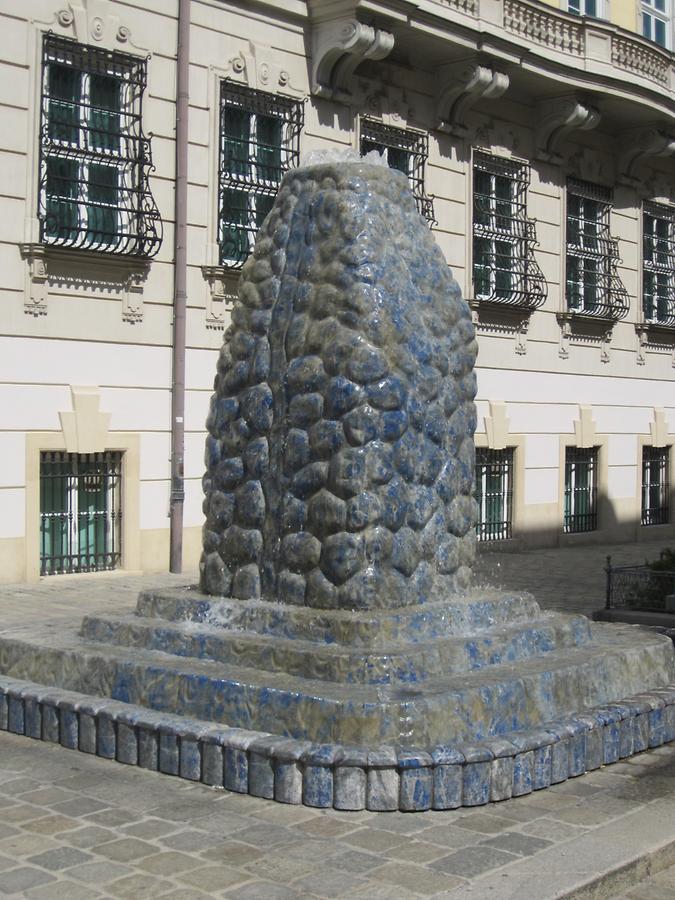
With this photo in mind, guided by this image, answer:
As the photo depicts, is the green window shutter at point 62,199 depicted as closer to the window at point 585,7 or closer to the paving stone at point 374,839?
the paving stone at point 374,839

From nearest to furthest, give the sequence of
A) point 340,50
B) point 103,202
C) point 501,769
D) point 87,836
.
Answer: point 87,836 < point 501,769 < point 103,202 < point 340,50

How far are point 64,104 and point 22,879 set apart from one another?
32.6 ft

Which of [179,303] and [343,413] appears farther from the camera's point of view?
[179,303]

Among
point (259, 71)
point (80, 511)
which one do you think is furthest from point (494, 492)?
point (80, 511)

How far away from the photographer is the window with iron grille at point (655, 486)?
840 inches

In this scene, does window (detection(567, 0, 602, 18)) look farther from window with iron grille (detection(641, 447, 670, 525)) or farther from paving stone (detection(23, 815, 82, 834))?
paving stone (detection(23, 815, 82, 834))

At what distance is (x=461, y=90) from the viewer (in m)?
16.7

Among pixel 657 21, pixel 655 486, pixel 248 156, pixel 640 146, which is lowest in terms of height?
pixel 655 486

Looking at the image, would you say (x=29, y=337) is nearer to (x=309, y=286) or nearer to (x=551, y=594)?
(x=551, y=594)

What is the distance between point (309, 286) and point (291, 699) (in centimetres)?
204

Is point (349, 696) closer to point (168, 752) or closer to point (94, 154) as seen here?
point (168, 752)

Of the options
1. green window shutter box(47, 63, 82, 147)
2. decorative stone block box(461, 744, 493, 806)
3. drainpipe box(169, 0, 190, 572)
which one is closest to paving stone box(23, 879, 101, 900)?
decorative stone block box(461, 744, 493, 806)

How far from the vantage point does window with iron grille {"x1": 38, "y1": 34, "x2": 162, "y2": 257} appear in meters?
12.4

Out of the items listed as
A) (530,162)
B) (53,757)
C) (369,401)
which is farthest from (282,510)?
(530,162)
